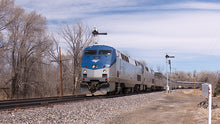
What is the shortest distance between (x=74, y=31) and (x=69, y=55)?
4.03 metres

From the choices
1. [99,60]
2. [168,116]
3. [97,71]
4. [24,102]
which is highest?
[99,60]

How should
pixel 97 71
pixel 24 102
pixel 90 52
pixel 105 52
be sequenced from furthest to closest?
Answer: pixel 90 52 < pixel 105 52 < pixel 97 71 < pixel 24 102

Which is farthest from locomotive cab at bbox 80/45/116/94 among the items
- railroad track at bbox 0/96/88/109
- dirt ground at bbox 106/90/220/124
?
dirt ground at bbox 106/90/220/124

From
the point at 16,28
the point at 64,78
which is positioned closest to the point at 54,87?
the point at 64,78

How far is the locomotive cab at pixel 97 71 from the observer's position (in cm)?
1981

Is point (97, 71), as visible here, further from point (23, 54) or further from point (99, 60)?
point (23, 54)

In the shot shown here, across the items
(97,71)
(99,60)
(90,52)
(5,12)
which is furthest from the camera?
(5,12)

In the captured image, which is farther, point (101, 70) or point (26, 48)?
point (26, 48)

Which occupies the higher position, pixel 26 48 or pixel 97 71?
pixel 26 48

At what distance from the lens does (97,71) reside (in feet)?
65.8

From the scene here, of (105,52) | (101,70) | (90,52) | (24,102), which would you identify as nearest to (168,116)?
(24,102)

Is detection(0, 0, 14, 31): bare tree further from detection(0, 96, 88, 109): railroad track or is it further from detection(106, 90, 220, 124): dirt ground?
detection(106, 90, 220, 124): dirt ground

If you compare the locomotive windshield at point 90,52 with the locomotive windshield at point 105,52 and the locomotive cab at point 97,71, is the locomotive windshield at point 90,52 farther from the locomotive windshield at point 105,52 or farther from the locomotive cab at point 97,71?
the locomotive windshield at point 105,52

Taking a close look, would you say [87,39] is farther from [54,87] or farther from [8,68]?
[8,68]
